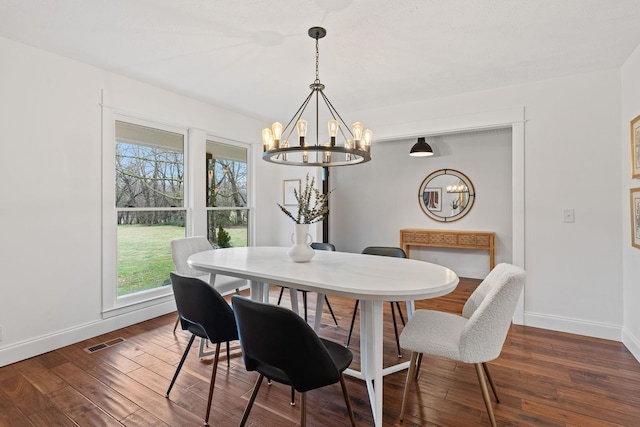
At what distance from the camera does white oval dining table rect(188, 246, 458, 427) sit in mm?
1722

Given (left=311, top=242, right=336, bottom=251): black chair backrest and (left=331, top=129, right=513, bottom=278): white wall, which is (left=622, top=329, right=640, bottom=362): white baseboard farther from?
(left=311, top=242, right=336, bottom=251): black chair backrest

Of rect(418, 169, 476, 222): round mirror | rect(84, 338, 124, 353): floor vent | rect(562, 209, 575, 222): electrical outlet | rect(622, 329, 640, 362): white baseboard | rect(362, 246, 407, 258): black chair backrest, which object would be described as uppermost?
rect(418, 169, 476, 222): round mirror

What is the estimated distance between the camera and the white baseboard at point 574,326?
3014 millimetres

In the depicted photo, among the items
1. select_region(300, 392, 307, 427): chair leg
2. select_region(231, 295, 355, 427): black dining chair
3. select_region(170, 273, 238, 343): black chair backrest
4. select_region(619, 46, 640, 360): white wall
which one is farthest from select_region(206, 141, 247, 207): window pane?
select_region(619, 46, 640, 360): white wall

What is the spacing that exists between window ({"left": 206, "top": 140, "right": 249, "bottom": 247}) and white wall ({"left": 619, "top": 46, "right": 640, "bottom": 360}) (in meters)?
4.20

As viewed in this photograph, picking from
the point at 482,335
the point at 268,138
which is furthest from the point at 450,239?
the point at 268,138

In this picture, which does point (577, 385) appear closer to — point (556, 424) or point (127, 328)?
point (556, 424)

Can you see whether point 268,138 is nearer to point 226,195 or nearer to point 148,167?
point 148,167

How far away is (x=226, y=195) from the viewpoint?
452cm

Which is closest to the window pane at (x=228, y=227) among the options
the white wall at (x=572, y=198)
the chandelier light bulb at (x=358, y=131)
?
the chandelier light bulb at (x=358, y=131)

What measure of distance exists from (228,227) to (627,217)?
426cm

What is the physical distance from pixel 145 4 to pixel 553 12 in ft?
8.39

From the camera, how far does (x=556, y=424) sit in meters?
1.82

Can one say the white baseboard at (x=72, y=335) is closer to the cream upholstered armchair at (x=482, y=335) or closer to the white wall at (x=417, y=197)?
the cream upholstered armchair at (x=482, y=335)
